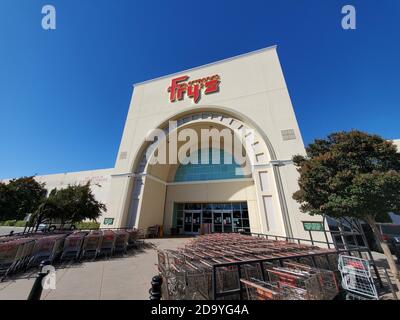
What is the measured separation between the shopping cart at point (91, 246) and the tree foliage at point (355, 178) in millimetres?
9478

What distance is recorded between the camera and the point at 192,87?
17109mm

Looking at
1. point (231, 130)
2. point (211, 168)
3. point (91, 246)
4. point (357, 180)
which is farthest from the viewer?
point (211, 168)

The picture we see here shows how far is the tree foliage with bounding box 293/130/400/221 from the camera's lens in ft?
15.9

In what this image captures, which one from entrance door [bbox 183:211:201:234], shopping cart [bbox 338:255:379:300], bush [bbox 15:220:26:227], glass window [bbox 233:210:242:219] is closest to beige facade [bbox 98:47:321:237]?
glass window [bbox 233:210:242:219]

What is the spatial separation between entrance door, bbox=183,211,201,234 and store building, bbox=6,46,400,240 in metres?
0.10

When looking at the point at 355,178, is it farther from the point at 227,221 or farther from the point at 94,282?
the point at 227,221

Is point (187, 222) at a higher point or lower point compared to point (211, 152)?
lower

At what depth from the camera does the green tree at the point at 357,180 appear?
4.86 metres

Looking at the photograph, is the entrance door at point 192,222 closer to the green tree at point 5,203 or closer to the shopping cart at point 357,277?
the shopping cart at point 357,277

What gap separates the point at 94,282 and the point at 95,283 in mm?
100

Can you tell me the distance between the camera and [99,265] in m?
6.61

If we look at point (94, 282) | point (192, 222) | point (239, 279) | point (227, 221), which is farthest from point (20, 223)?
point (239, 279)

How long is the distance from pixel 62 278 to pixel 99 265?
4.98 ft
